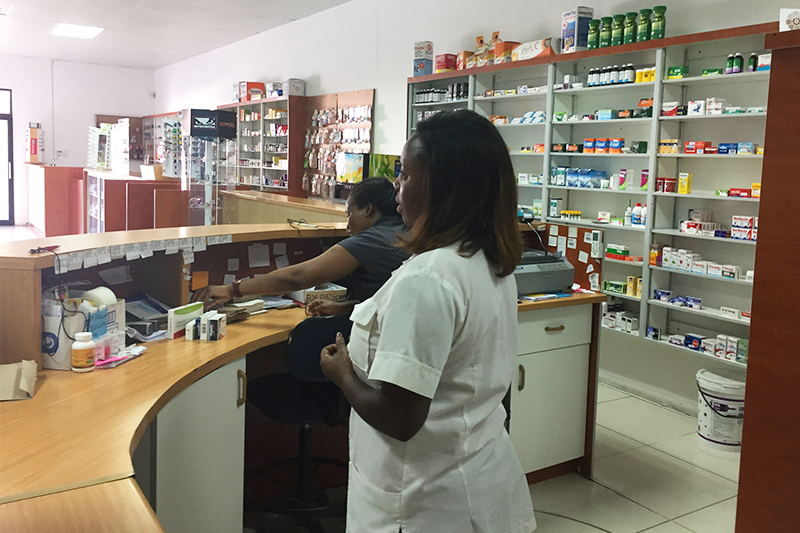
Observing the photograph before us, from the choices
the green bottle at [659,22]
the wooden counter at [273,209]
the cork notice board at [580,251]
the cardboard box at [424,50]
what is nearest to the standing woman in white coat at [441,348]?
the cork notice board at [580,251]

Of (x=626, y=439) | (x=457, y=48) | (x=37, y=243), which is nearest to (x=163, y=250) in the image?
(x=37, y=243)

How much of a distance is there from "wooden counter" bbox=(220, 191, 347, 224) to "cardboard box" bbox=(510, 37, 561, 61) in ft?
6.54

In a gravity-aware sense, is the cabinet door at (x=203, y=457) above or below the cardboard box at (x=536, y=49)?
below

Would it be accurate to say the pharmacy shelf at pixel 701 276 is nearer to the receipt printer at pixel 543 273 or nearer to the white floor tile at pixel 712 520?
the receipt printer at pixel 543 273

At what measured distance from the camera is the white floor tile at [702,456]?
3.68 m

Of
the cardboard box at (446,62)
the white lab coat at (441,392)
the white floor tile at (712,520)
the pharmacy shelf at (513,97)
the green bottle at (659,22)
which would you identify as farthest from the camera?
the cardboard box at (446,62)

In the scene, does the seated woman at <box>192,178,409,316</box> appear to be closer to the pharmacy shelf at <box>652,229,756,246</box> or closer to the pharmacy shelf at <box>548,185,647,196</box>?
the pharmacy shelf at <box>652,229,756,246</box>

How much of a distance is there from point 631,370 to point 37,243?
4.17 m

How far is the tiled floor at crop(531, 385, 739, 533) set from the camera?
10.0ft

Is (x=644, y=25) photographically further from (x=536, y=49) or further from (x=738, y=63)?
(x=536, y=49)

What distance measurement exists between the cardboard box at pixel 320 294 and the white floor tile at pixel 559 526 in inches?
52.8

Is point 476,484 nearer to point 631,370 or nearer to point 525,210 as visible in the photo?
point 631,370

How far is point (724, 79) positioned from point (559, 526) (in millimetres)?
3016

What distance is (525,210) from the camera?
18.4 ft
